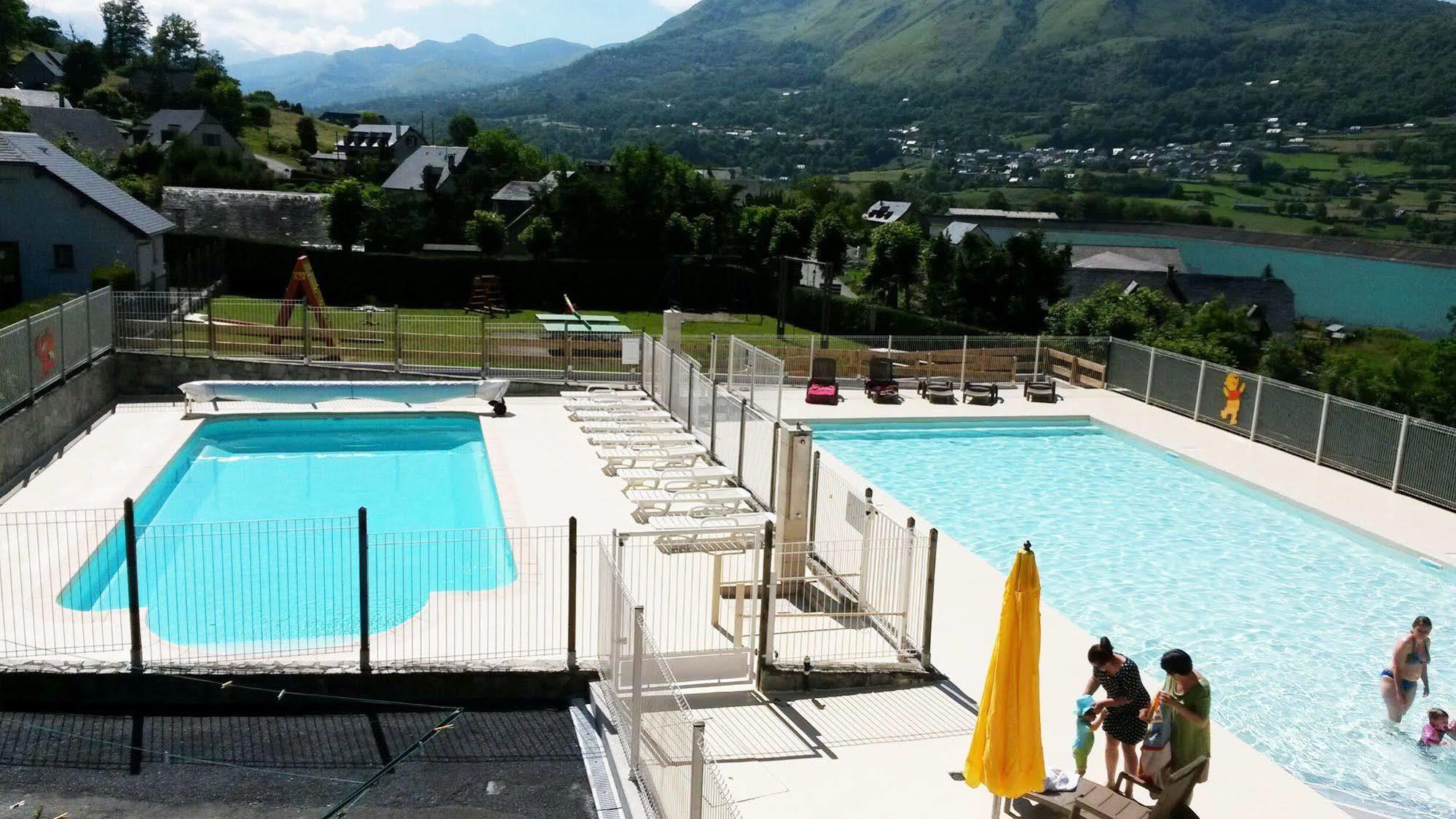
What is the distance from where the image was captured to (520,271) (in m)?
45.3

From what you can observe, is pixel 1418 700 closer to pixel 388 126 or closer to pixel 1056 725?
pixel 1056 725

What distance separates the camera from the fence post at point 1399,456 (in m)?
18.9

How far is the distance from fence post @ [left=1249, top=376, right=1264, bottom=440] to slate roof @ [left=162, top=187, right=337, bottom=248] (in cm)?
3907

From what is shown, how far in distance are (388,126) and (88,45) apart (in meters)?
32.2

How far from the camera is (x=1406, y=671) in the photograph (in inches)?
433

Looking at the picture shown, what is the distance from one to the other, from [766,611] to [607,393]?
12.5 metres

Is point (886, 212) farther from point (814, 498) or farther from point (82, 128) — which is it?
point (814, 498)

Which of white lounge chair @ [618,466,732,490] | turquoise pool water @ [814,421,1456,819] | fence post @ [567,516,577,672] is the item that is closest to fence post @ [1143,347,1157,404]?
turquoise pool water @ [814,421,1456,819]

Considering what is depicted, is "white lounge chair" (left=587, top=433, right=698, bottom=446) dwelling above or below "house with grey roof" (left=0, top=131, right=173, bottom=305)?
below

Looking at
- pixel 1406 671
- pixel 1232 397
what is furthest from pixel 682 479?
pixel 1232 397

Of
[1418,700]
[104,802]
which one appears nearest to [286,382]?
[104,802]

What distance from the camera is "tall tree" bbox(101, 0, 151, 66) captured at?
15588 centimetres

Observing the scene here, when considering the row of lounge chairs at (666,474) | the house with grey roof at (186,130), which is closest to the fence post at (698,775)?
the row of lounge chairs at (666,474)

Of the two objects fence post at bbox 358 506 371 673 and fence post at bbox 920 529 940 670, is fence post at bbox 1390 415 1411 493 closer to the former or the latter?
fence post at bbox 920 529 940 670
